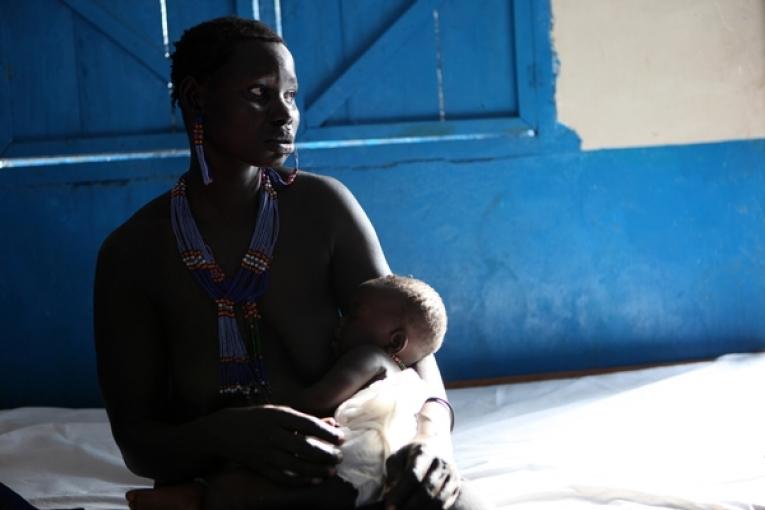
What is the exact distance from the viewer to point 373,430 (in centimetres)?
195

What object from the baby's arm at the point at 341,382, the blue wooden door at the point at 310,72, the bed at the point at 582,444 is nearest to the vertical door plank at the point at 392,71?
the blue wooden door at the point at 310,72

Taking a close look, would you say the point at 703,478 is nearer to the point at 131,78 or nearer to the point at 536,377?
the point at 536,377

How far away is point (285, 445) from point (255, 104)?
725mm

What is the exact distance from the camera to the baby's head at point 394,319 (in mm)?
2199

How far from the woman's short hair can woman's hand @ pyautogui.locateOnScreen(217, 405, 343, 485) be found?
746mm

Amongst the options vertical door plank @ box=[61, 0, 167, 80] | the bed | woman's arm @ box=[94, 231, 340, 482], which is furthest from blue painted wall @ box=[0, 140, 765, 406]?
woman's arm @ box=[94, 231, 340, 482]

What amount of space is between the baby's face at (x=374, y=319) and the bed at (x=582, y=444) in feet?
2.16

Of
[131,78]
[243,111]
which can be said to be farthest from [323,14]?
[243,111]

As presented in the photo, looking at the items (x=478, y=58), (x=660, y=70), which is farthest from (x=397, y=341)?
(x=660, y=70)

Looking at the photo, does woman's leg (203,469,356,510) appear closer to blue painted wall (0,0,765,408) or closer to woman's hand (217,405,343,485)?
woman's hand (217,405,343,485)

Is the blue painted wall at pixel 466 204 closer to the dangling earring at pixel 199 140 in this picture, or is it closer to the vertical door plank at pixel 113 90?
the vertical door plank at pixel 113 90

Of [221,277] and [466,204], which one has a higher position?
[221,277]

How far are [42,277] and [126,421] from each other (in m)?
2.20

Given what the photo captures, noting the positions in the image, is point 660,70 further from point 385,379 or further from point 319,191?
point 385,379
